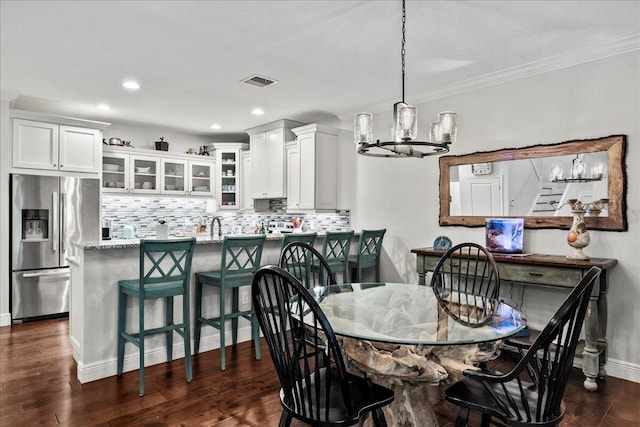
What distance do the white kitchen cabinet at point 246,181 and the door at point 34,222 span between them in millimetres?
2515

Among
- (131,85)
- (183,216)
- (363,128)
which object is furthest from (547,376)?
(183,216)

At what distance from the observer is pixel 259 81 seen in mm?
4035

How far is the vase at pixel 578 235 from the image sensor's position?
121 inches

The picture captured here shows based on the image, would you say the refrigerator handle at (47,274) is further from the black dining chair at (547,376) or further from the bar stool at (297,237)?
the black dining chair at (547,376)

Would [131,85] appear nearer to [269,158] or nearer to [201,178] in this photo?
[269,158]

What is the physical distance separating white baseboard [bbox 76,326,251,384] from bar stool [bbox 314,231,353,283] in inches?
46.3

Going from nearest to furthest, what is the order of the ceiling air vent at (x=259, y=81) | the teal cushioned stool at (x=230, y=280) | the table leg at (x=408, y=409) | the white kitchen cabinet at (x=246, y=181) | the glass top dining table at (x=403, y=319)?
the glass top dining table at (x=403, y=319)
the table leg at (x=408, y=409)
the teal cushioned stool at (x=230, y=280)
the ceiling air vent at (x=259, y=81)
the white kitchen cabinet at (x=246, y=181)

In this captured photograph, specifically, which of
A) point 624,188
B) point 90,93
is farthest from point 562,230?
point 90,93

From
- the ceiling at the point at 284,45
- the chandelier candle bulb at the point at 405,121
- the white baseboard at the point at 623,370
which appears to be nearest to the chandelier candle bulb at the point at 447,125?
the chandelier candle bulb at the point at 405,121

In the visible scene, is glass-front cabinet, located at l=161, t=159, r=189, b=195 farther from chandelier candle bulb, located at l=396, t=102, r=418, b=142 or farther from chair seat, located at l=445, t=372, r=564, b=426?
chair seat, located at l=445, t=372, r=564, b=426

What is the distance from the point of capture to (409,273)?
15.0 ft

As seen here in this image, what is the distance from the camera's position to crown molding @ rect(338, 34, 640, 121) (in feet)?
10.1

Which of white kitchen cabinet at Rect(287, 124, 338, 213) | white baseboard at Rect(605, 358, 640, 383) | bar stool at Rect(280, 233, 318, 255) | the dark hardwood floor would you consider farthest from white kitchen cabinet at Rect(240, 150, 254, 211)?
white baseboard at Rect(605, 358, 640, 383)

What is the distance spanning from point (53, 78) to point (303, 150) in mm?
2746
